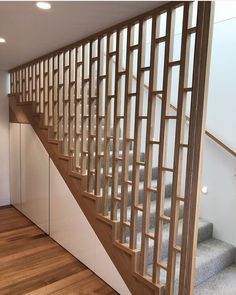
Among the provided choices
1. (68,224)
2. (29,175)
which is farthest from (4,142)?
(68,224)

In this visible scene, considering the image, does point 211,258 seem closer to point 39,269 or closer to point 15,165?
point 39,269

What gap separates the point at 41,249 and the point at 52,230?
0.89 ft

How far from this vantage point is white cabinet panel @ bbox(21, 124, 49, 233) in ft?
10.7

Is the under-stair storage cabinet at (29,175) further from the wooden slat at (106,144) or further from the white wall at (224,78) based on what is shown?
the white wall at (224,78)

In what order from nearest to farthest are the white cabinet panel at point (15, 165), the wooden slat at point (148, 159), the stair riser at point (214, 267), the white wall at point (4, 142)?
1. the wooden slat at point (148, 159)
2. the stair riser at point (214, 267)
3. the white cabinet panel at point (15, 165)
4. the white wall at point (4, 142)

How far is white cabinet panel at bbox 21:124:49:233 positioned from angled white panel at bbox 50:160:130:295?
0.57ft

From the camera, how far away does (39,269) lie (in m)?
2.60

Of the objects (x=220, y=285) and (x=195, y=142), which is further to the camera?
(x=220, y=285)

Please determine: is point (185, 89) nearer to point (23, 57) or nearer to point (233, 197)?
point (233, 197)

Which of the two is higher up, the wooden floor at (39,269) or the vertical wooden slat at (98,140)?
the vertical wooden slat at (98,140)

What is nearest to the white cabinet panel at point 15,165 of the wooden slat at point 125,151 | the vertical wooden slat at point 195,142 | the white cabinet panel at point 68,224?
the white cabinet panel at point 68,224

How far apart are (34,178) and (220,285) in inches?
99.1

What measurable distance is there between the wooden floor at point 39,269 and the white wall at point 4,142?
969 millimetres

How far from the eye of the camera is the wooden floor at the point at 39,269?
230cm
